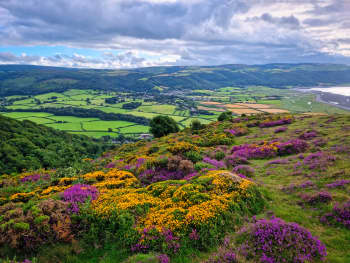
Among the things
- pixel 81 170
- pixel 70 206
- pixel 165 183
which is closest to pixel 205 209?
pixel 165 183

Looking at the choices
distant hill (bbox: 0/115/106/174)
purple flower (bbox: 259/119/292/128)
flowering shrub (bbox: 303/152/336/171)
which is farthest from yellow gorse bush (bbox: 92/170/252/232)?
purple flower (bbox: 259/119/292/128)

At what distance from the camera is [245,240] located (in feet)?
31.0

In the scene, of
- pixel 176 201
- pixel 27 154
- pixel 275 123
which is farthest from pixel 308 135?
pixel 27 154

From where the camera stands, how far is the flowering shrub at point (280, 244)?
8406 mm

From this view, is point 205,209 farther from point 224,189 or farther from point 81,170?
point 81,170

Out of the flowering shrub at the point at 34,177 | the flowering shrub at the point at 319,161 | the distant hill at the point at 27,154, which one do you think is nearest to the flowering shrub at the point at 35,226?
the flowering shrub at the point at 34,177

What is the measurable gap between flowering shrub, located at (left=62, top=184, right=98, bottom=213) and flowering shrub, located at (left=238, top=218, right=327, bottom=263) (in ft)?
32.4

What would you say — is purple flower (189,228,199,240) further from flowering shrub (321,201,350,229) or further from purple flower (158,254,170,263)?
flowering shrub (321,201,350,229)

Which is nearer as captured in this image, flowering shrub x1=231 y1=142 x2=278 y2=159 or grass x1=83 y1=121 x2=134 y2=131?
flowering shrub x1=231 y1=142 x2=278 y2=159

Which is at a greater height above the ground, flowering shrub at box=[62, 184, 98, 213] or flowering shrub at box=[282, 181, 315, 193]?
flowering shrub at box=[282, 181, 315, 193]

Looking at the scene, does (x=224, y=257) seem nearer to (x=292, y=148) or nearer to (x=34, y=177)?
(x=292, y=148)

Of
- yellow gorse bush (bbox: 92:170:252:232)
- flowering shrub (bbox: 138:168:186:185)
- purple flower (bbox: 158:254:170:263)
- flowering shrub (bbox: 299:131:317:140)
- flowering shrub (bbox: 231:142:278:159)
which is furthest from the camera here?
flowering shrub (bbox: 299:131:317:140)

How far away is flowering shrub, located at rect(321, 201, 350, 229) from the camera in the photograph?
10506 millimetres

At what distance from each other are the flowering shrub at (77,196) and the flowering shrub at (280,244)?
988cm
